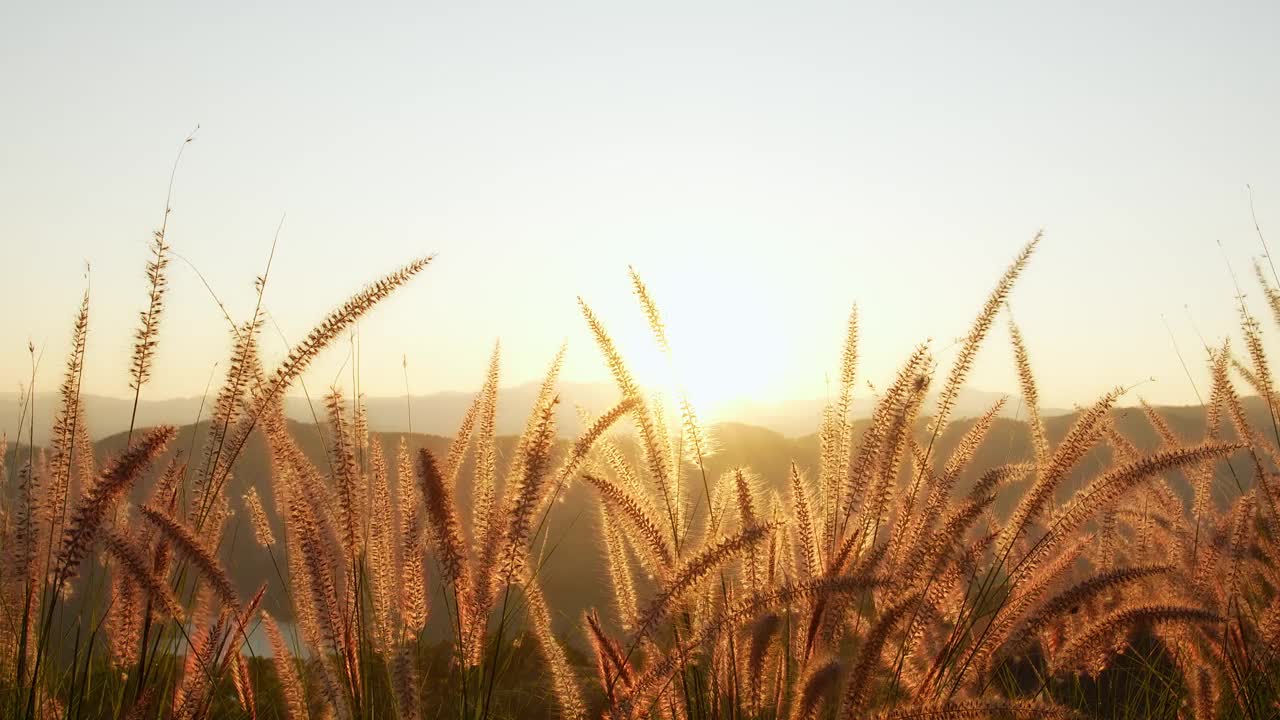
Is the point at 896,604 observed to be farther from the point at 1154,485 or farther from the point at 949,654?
the point at 1154,485

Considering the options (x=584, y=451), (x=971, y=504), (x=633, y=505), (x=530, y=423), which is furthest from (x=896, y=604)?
(x=530, y=423)

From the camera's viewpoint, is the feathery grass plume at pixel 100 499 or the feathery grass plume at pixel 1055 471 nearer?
the feathery grass plume at pixel 100 499

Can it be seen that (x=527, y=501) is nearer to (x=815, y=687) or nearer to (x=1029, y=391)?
(x=815, y=687)

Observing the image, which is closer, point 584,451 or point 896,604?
point 896,604

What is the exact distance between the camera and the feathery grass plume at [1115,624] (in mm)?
2287

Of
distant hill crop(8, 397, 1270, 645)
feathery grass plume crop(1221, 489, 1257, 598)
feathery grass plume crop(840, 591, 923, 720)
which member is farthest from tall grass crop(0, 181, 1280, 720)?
distant hill crop(8, 397, 1270, 645)

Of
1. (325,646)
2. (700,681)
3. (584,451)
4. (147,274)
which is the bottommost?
(700,681)

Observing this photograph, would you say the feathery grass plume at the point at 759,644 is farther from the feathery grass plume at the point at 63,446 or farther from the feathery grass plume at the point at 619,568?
the feathery grass plume at the point at 63,446

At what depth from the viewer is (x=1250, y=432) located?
378cm

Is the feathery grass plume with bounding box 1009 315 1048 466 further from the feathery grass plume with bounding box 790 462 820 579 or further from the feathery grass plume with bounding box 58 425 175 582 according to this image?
the feathery grass plume with bounding box 58 425 175 582

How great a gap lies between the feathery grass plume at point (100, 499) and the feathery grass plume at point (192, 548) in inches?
3.2

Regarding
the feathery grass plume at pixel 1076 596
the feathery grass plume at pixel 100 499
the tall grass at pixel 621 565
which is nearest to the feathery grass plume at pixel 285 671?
the tall grass at pixel 621 565

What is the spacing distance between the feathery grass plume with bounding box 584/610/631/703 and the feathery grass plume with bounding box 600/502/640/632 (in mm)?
222

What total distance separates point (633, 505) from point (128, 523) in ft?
5.25
